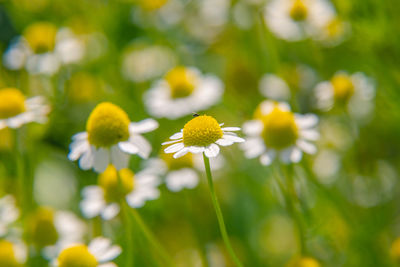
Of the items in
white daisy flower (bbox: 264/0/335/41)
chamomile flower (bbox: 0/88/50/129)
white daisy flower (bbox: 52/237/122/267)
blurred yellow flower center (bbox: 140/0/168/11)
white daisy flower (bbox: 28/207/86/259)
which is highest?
blurred yellow flower center (bbox: 140/0/168/11)

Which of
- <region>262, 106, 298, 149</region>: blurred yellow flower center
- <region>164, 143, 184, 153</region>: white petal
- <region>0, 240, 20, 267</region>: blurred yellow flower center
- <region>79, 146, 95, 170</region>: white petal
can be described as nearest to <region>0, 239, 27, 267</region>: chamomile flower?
<region>0, 240, 20, 267</region>: blurred yellow flower center

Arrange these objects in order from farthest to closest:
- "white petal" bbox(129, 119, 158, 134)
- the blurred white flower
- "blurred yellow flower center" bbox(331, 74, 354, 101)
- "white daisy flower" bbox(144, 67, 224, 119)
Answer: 1. the blurred white flower
2. "white daisy flower" bbox(144, 67, 224, 119)
3. "blurred yellow flower center" bbox(331, 74, 354, 101)
4. "white petal" bbox(129, 119, 158, 134)

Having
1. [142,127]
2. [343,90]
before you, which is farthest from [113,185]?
[343,90]

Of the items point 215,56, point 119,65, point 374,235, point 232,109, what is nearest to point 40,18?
point 119,65

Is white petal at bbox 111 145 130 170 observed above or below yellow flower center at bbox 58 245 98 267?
above

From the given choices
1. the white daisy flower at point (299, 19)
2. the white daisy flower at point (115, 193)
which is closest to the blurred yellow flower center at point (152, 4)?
the white daisy flower at point (299, 19)

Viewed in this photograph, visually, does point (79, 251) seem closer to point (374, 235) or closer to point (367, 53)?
point (374, 235)

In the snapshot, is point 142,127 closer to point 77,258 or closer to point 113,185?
point 113,185

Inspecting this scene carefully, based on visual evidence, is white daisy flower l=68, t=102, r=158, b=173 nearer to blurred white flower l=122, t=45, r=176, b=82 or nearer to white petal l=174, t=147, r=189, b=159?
white petal l=174, t=147, r=189, b=159

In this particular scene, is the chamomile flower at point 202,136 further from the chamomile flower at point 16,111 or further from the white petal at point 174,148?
the chamomile flower at point 16,111
